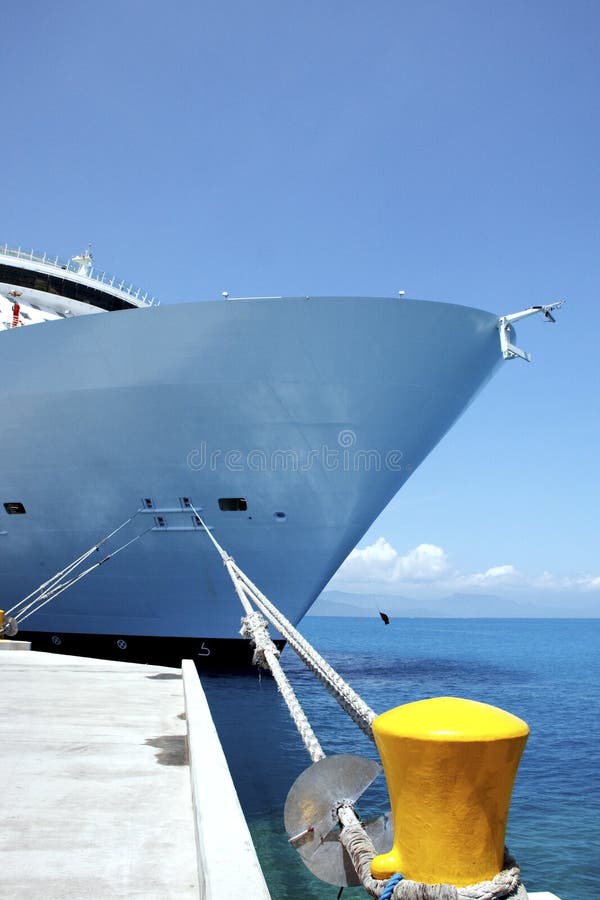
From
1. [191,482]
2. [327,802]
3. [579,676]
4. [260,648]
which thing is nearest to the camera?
[327,802]

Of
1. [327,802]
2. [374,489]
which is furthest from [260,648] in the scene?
[374,489]

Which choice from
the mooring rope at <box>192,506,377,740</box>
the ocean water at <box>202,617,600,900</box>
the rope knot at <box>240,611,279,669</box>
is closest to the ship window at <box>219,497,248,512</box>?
the ocean water at <box>202,617,600,900</box>

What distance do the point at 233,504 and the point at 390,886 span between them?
34.6 feet

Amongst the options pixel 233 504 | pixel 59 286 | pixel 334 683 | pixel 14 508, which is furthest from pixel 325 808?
pixel 59 286

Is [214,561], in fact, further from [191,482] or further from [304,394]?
[304,394]

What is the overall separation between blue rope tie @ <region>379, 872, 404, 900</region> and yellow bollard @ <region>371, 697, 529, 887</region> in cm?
8

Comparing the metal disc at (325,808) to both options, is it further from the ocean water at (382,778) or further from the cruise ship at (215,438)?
the cruise ship at (215,438)

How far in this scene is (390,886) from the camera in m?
1.51

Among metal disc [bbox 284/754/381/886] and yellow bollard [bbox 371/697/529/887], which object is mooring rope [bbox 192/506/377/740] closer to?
metal disc [bbox 284/754/381/886]

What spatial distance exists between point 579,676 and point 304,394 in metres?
25.3

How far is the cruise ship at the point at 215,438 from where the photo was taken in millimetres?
11031

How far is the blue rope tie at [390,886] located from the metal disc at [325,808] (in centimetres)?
39

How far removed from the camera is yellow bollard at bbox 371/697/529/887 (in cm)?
152

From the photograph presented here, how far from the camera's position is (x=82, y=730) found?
449cm
